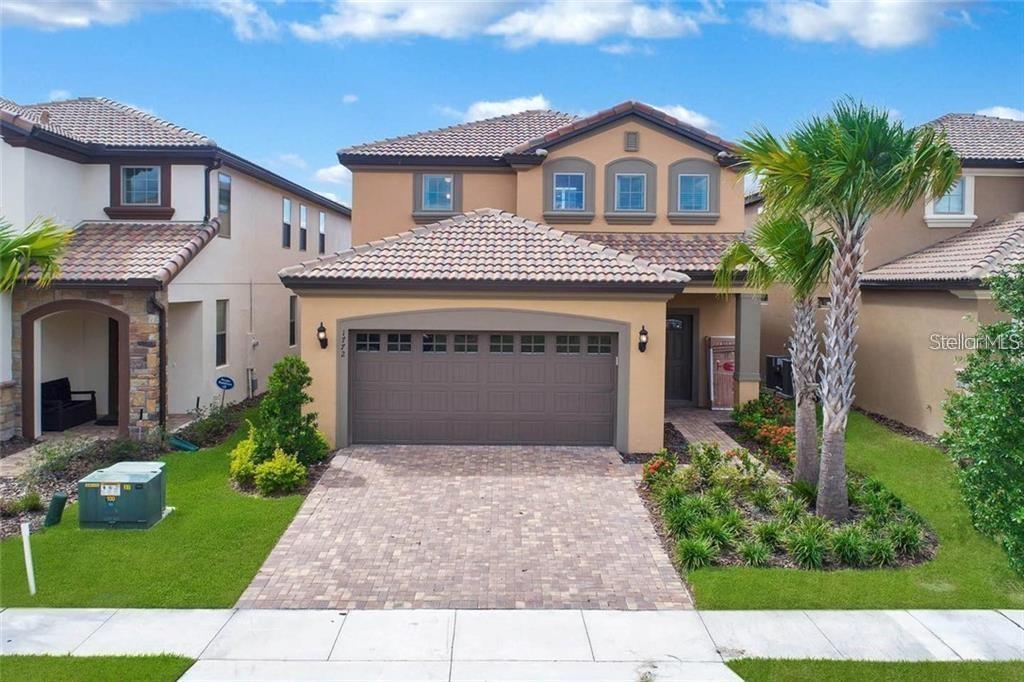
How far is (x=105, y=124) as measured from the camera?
18.4 m

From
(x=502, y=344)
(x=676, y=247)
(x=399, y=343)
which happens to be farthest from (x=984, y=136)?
(x=399, y=343)

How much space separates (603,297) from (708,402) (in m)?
5.89

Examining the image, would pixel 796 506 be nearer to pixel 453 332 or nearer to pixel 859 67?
pixel 453 332

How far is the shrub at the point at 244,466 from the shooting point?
12438 millimetres

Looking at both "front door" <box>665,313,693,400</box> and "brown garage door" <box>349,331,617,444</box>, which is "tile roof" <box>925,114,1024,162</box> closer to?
"front door" <box>665,313,693,400</box>

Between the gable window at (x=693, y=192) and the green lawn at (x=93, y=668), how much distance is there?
1535cm

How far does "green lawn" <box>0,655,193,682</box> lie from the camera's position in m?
6.89

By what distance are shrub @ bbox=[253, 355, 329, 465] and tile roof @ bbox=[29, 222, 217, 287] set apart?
364cm

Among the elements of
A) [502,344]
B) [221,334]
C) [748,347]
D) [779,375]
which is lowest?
[779,375]

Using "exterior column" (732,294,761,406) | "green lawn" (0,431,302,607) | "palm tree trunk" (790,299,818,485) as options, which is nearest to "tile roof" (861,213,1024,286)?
"exterior column" (732,294,761,406)

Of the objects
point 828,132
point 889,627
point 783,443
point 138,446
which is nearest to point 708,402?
point 783,443

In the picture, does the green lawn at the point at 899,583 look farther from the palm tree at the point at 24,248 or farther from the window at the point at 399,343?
the palm tree at the point at 24,248

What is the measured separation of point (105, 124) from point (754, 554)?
16973 mm

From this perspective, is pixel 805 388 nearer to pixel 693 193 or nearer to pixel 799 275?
pixel 799 275
